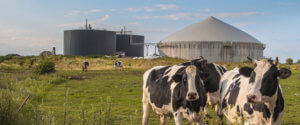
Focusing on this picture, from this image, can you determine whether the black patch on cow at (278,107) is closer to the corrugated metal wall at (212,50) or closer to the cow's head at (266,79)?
the cow's head at (266,79)

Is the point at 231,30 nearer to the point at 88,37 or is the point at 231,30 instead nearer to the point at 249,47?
Answer: the point at 249,47

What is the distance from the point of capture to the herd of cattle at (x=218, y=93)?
507 centimetres

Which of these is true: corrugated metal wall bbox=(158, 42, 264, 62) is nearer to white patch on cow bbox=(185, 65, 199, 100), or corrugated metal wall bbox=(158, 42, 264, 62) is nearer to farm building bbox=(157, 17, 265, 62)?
farm building bbox=(157, 17, 265, 62)

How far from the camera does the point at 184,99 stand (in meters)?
6.06

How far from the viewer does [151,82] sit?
7.35 m

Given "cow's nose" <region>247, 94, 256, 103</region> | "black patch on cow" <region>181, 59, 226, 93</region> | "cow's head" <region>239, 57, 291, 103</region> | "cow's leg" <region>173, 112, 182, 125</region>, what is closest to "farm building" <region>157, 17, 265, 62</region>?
"black patch on cow" <region>181, 59, 226, 93</region>

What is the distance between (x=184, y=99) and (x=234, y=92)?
41.7 inches

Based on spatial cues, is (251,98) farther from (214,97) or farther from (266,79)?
(214,97)

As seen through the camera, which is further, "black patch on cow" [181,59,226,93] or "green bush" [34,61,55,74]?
"green bush" [34,61,55,74]

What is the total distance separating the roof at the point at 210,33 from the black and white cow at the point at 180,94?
207ft

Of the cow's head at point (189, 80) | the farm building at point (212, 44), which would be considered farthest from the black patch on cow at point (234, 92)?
the farm building at point (212, 44)

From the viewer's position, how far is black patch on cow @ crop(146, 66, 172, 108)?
6611 mm

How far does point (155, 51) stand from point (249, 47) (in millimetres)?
22450

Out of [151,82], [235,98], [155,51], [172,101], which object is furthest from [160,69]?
[155,51]
